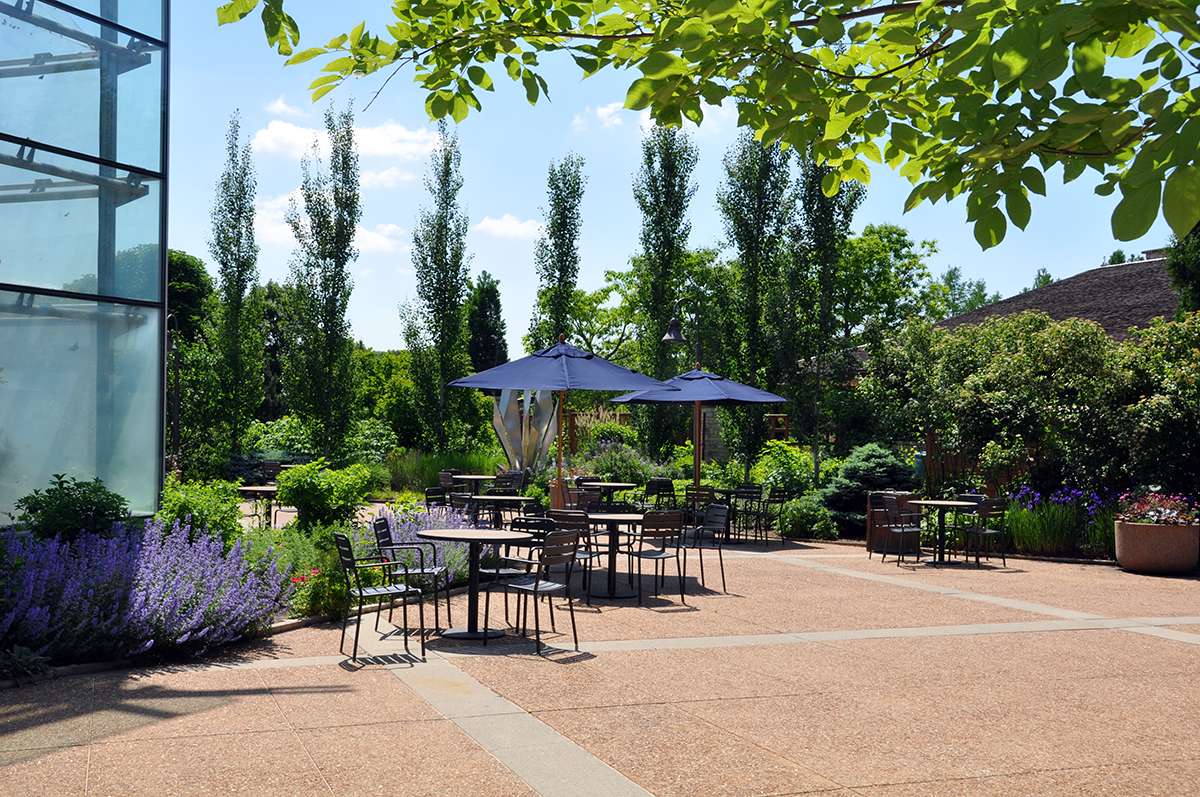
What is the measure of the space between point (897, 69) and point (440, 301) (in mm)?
26667

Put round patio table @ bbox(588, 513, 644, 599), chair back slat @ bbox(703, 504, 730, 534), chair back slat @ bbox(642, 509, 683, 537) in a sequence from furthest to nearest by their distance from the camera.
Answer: chair back slat @ bbox(703, 504, 730, 534) → round patio table @ bbox(588, 513, 644, 599) → chair back slat @ bbox(642, 509, 683, 537)

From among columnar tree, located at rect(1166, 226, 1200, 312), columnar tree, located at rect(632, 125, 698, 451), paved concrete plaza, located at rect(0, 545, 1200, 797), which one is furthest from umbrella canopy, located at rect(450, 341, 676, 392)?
columnar tree, located at rect(632, 125, 698, 451)

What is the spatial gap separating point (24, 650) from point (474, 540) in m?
3.48

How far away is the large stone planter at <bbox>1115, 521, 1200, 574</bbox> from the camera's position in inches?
553

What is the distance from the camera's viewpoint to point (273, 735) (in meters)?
5.51

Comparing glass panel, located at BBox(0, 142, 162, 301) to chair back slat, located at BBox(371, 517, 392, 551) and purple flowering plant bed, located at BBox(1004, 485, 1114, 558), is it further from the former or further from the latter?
purple flowering plant bed, located at BBox(1004, 485, 1114, 558)

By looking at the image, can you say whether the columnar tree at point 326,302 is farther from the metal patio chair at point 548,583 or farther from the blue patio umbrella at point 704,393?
the metal patio chair at point 548,583

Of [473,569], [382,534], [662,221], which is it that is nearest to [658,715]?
[473,569]

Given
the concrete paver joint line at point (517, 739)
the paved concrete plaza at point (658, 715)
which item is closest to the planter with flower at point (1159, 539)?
the paved concrete plaza at point (658, 715)

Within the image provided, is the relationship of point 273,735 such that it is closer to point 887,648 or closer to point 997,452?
point 887,648

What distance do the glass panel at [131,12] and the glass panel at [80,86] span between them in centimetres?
17

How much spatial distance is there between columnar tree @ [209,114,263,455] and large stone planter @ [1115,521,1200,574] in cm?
2263

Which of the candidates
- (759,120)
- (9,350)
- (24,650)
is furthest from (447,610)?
(759,120)

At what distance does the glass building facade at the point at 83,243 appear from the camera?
33.8 feet
